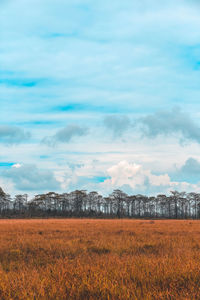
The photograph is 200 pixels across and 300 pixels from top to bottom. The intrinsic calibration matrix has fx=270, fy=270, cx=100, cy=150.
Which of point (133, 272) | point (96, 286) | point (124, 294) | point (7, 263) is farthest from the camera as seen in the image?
point (7, 263)

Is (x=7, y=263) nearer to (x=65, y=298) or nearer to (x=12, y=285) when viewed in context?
(x=12, y=285)

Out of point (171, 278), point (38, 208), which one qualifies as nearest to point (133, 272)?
point (171, 278)

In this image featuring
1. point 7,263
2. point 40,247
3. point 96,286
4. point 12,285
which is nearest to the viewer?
point 96,286

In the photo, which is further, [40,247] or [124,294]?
[40,247]

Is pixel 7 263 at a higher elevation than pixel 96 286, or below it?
below

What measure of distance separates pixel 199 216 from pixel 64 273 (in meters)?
104

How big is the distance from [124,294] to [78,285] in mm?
909

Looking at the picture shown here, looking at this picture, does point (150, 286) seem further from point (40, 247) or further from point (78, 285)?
point (40, 247)

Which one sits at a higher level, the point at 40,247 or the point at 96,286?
the point at 96,286

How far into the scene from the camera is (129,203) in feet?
348

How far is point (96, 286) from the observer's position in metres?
4.05

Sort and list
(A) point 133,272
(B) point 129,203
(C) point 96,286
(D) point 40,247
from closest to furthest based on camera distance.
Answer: (C) point 96,286 < (A) point 133,272 < (D) point 40,247 < (B) point 129,203

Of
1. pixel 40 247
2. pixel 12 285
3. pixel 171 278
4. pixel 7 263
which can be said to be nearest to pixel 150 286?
pixel 171 278

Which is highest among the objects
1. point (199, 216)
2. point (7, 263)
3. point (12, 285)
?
point (12, 285)
